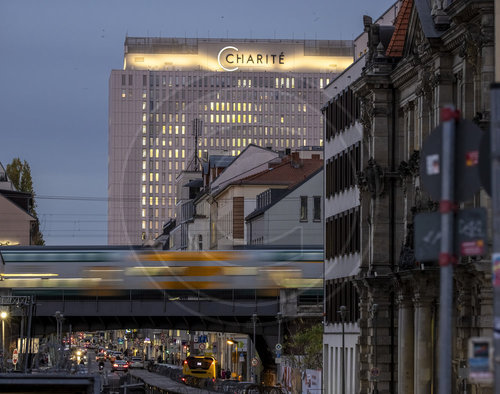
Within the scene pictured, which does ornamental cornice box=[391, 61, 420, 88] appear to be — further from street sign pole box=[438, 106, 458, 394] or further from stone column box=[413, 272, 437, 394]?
street sign pole box=[438, 106, 458, 394]

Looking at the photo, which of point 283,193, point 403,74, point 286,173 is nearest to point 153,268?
point 283,193

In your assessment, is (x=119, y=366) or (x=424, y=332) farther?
(x=119, y=366)

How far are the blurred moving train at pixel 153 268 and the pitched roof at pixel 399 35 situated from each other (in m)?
42.3

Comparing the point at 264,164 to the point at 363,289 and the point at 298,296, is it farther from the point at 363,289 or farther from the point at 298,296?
the point at 363,289

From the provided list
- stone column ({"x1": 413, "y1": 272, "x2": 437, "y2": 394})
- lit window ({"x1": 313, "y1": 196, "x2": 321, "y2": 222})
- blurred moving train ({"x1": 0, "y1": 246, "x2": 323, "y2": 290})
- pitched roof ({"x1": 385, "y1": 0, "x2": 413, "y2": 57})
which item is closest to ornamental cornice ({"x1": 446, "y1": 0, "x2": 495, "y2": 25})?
stone column ({"x1": 413, "y1": 272, "x2": 437, "y2": 394})

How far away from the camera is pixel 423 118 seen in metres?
51.4

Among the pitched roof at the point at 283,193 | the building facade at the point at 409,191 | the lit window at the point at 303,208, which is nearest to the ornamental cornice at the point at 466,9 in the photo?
the building facade at the point at 409,191

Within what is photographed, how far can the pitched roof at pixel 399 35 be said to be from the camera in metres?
57.8

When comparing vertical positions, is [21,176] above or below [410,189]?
above

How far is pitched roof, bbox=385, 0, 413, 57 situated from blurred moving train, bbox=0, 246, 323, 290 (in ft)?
139

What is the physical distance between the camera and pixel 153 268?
98875 mm

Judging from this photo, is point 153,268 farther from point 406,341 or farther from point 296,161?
point 406,341

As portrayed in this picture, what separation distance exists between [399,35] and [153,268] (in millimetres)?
44103

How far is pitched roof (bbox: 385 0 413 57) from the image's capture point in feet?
190
